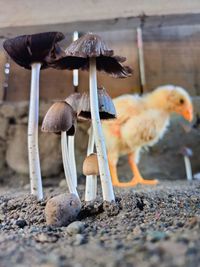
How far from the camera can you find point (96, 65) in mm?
1050

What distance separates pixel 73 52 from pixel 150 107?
1115 mm

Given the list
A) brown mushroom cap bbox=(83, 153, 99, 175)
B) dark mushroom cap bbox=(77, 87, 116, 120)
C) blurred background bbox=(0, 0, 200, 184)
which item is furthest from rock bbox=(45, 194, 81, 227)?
blurred background bbox=(0, 0, 200, 184)

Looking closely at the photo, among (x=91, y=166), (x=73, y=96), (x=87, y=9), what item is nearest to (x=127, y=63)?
(x=87, y=9)

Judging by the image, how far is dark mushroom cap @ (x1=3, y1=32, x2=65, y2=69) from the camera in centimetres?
105

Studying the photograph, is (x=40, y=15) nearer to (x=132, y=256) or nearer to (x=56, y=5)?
(x=56, y=5)

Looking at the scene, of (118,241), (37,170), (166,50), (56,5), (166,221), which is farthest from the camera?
(166,50)

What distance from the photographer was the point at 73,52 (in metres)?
0.92

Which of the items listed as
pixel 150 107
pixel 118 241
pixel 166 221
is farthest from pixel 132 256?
pixel 150 107

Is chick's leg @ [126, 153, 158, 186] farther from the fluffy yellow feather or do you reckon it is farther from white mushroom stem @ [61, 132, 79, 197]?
white mushroom stem @ [61, 132, 79, 197]

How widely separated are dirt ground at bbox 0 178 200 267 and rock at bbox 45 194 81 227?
0.04 meters

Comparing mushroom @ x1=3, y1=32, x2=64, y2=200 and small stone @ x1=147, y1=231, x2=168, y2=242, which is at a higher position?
mushroom @ x1=3, y1=32, x2=64, y2=200

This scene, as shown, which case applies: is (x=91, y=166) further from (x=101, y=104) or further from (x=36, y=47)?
(x=36, y=47)

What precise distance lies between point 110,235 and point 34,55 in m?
0.66

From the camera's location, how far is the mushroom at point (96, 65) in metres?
0.92
